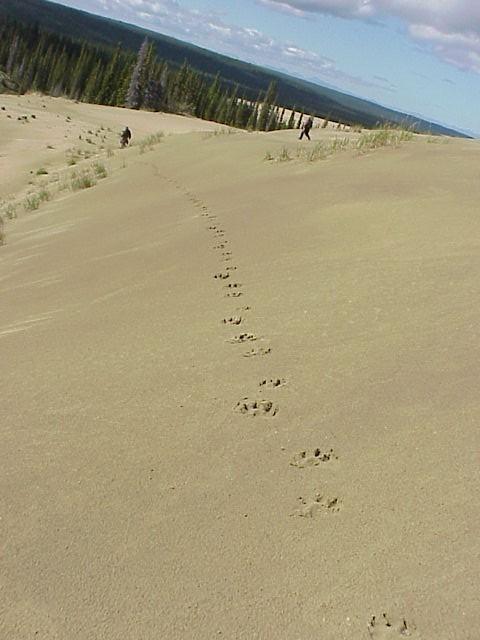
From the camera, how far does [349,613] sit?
90.8 inches

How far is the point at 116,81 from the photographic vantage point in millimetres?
80438

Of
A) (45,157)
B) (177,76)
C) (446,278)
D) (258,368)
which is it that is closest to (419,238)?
(446,278)

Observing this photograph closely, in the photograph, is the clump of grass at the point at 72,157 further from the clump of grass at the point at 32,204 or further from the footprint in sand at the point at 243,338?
the footprint in sand at the point at 243,338

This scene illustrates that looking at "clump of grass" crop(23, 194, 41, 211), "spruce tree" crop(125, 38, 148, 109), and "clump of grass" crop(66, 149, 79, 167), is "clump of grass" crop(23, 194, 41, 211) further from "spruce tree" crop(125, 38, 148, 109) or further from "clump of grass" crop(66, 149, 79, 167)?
"spruce tree" crop(125, 38, 148, 109)

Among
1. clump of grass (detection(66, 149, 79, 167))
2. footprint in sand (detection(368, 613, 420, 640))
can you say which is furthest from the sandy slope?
clump of grass (detection(66, 149, 79, 167))

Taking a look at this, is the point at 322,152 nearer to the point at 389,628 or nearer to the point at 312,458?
the point at 312,458

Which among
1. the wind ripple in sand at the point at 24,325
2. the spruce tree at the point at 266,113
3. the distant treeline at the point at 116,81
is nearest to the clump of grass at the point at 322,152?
the wind ripple in sand at the point at 24,325

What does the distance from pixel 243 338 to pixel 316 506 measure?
73.0 inches

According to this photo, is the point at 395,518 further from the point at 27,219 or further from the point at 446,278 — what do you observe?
the point at 27,219

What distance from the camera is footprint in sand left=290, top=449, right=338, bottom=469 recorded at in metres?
3.13

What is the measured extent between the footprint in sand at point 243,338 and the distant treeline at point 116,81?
7109 centimetres

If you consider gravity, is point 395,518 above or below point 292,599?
above

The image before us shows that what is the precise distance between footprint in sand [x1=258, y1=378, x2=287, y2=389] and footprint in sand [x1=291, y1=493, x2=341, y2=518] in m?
1.02

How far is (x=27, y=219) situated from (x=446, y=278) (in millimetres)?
8675
